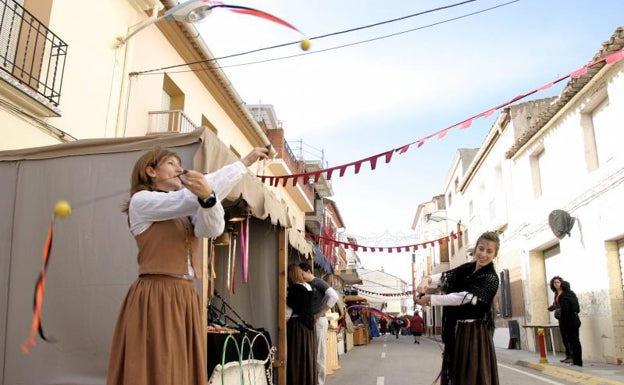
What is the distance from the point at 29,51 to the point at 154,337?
5870 mm

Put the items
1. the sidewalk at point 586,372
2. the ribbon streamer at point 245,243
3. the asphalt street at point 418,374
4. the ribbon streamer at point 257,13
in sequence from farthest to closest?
1. the asphalt street at point 418,374
2. the sidewalk at point 586,372
3. the ribbon streamer at point 245,243
4. the ribbon streamer at point 257,13

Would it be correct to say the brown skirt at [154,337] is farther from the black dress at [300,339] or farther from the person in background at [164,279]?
the black dress at [300,339]

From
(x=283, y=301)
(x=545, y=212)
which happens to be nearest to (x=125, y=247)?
(x=283, y=301)

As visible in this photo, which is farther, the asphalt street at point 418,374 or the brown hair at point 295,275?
the asphalt street at point 418,374

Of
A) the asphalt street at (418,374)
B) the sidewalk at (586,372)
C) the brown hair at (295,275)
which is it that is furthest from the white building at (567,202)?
the brown hair at (295,275)

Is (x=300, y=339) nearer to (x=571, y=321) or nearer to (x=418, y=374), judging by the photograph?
(x=418, y=374)

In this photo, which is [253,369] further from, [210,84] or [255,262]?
[210,84]

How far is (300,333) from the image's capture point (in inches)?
267

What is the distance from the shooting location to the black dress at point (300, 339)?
6695 millimetres

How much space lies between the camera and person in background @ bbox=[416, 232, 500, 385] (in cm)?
435

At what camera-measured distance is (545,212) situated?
15.1m

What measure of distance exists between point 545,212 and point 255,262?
1079cm

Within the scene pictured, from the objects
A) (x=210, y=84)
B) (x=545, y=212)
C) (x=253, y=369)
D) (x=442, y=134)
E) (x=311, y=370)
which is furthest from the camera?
(x=545, y=212)

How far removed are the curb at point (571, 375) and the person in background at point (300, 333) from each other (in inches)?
173
